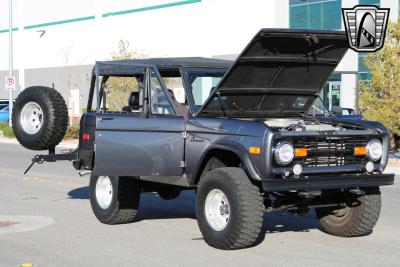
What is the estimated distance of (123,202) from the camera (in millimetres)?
9453

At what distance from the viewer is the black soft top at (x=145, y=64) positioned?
892cm

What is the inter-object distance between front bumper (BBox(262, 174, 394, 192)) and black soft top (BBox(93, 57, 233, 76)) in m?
2.18

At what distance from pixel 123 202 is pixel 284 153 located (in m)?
2.81

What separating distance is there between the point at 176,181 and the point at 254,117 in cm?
126

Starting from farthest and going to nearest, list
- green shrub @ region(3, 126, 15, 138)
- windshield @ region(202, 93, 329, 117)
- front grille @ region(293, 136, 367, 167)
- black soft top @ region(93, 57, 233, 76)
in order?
green shrub @ region(3, 126, 15, 138), black soft top @ region(93, 57, 233, 76), windshield @ region(202, 93, 329, 117), front grille @ region(293, 136, 367, 167)

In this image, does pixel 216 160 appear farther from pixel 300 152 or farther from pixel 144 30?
pixel 144 30

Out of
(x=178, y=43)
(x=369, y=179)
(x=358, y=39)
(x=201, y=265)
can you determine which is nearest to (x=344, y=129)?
(x=369, y=179)

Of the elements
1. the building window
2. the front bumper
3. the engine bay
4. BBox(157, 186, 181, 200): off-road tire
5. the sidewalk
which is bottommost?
the sidewalk

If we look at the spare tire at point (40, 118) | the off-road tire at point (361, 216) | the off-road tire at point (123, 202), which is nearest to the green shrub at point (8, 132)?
the spare tire at point (40, 118)

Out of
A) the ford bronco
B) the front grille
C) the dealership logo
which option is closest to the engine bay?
the ford bronco

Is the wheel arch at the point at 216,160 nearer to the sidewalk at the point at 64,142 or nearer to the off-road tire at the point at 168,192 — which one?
the off-road tire at the point at 168,192

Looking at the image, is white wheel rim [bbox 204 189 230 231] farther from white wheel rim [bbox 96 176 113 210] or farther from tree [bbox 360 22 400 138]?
tree [bbox 360 22 400 138]

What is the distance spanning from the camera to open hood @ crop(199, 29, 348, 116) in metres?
8.15

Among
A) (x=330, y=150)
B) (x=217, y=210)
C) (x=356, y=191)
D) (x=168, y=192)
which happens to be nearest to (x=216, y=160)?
(x=217, y=210)
